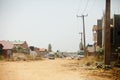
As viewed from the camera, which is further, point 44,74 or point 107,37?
point 107,37

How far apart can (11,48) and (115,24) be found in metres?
28.7

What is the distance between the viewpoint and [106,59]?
1568cm

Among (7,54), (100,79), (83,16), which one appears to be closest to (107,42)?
(100,79)

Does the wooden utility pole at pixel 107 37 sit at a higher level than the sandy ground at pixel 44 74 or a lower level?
higher

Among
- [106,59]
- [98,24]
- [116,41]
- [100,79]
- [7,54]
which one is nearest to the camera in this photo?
[100,79]

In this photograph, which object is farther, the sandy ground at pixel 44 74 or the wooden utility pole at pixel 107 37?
the wooden utility pole at pixel 107 37

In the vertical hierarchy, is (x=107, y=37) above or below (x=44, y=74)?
above

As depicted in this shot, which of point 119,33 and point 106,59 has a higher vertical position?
point 119,33

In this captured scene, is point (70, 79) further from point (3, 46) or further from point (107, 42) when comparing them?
point (3, 46)

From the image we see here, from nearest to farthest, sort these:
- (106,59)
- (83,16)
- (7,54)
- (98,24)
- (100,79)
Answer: (100,79) < (106,59) < (98,24) < (83,16) < (7,54)

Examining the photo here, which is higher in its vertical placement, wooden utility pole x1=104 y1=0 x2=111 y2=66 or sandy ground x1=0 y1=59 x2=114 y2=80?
wooden utility pole x1=104 y1=0 x2=111 y2=66

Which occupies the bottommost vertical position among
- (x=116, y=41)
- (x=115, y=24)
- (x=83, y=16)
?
(x=116, y=41)

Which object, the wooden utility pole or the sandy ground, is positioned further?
the wooden utility pole

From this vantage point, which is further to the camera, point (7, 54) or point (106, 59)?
point (7, 54)
